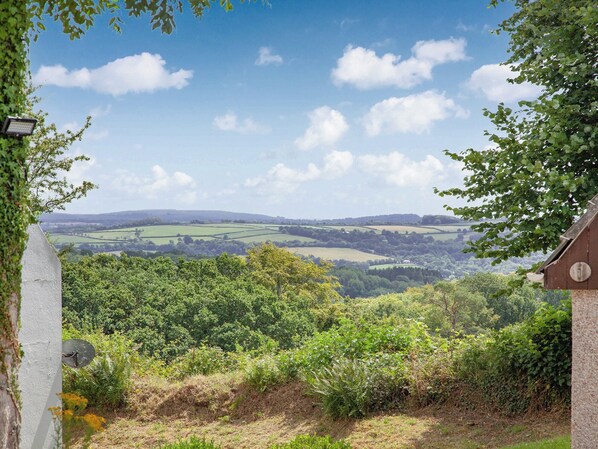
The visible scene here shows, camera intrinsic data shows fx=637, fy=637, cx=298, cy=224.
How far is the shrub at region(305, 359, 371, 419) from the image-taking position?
35.4ft

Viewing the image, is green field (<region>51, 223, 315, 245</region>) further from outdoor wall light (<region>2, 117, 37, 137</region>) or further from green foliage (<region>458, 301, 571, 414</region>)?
outdoor wall light (<region>2, 117, 37, 137</region>)

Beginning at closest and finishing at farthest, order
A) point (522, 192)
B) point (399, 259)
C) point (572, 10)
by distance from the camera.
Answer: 1. point (522, 192)
2. point (572, 10)
3. point (399, 259)

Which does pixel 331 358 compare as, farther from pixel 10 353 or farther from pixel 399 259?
pixel 399 259

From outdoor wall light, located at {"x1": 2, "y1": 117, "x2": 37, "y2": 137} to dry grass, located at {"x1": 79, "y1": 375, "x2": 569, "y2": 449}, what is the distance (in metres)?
6.00

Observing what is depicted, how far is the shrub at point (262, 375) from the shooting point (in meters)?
12.6

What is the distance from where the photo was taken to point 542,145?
1026 cm

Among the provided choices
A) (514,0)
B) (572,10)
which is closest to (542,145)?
(572,10)

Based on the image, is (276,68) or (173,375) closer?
(173,375)

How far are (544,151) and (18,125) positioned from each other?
7.56m

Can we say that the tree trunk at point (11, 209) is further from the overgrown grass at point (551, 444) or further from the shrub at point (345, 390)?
the overgrown grass at point (551, 444)

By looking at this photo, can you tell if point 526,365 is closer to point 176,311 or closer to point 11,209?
point 11,209

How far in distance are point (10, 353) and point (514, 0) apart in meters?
11.2

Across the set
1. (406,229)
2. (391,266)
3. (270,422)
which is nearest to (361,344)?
(270,422)

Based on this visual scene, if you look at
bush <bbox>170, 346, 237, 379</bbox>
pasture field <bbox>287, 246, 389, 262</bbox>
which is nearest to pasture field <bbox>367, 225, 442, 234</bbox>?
pasture field <bbox>287, 246, 389, 262</bbox>
